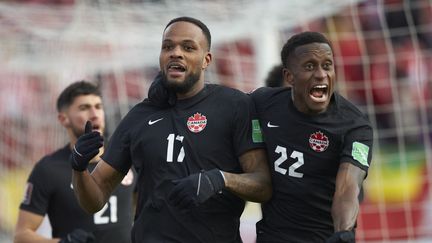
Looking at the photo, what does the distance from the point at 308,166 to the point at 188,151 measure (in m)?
0.59

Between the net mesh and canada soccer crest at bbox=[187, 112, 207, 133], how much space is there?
4544 millimetres

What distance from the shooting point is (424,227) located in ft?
34.1

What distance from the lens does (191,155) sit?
4.56 m

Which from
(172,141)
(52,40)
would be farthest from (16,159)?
(172,141)

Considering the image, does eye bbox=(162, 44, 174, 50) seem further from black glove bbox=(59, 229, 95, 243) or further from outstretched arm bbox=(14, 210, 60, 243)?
outstretched arm bbox=(14, 210, 60, 243)

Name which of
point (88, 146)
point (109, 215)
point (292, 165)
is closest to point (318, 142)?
point (292, 165)

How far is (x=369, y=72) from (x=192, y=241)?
627 centimetres

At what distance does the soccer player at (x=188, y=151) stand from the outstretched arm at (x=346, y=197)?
366mm

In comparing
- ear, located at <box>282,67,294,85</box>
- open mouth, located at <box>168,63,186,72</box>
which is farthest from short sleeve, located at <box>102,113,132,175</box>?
ear, located at <box>282,67,294,85</box>

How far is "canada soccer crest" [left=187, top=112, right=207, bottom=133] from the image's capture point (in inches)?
181

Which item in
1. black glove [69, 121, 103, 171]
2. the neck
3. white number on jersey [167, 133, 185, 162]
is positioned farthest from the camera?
the neck

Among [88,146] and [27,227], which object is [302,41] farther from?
[27,227]

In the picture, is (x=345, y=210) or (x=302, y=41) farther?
Answer: (x=302, y=41)

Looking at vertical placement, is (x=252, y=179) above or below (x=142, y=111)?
below
